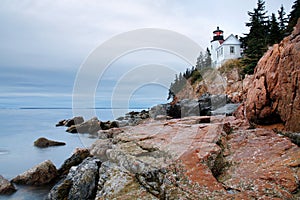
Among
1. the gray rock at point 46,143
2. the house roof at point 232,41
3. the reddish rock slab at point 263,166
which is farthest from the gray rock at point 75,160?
the house roof at point 232,41

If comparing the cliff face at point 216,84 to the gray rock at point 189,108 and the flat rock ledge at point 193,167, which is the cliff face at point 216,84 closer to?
the gray rock at point 189,108

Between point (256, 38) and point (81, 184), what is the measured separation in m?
42.8

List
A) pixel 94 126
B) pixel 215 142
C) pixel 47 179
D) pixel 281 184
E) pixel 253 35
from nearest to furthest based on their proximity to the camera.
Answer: pixel 281 184 → pixel 215 142 → pixel 47 179 → pixel 94 126 → pixel 253 35

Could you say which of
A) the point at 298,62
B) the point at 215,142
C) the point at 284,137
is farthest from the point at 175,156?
the point at 298,62

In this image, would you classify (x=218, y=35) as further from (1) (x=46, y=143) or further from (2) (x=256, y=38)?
(1) (x=46, y=143)

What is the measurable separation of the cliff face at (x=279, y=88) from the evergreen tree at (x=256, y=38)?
3113 cm

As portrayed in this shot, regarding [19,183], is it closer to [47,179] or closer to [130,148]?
[47,179]

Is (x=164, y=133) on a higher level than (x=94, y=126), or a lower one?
higher

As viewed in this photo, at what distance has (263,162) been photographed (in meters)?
5.97

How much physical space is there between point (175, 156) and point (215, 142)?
1437 mm

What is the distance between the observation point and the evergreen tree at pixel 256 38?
126ft

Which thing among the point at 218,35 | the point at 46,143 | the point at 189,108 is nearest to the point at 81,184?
the point at 46,143

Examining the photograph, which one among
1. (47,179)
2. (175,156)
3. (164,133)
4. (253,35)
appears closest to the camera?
(175,156)

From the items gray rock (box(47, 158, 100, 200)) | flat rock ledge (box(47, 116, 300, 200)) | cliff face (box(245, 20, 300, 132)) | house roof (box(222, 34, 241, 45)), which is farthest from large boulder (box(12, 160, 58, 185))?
house roof (box(222, 34, 241, 45))
